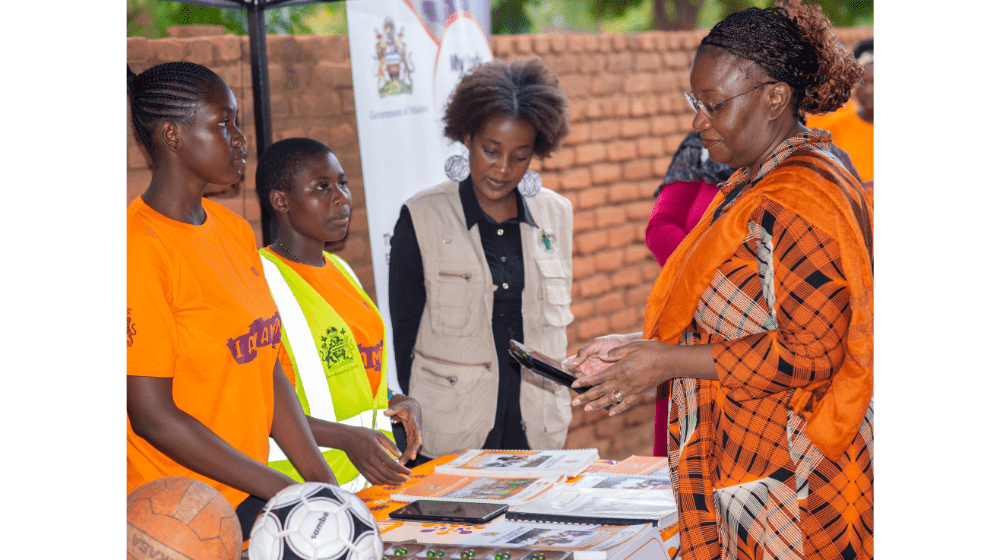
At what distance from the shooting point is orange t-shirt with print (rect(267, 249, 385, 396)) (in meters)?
2.76

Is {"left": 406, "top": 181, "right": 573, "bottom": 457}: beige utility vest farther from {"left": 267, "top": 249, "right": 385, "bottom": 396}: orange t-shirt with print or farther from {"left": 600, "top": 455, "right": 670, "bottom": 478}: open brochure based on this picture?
{"left": 600, "top": 455, "right": 670, "bottom": 478}: open brochure

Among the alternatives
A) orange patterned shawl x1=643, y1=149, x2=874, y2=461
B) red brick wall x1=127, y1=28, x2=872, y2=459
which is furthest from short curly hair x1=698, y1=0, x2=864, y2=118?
red brick wall x1=127, y1=28, x2=872, y2=459

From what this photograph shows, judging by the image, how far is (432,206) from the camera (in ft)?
10.9

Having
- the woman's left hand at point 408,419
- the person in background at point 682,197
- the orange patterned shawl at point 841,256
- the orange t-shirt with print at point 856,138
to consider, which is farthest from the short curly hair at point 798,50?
the orange t-shirt with print at point 856,138

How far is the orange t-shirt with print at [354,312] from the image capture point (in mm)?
2762

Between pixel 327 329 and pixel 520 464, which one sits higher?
pixel 327 329

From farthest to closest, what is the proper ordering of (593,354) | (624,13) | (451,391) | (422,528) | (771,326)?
(624,13) < (451,391) < (422,528) < (593,354) < (771,326)

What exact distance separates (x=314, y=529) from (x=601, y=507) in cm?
87

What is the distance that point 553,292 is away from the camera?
337 cm

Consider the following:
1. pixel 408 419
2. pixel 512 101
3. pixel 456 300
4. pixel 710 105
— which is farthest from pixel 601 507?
pixel 512 101

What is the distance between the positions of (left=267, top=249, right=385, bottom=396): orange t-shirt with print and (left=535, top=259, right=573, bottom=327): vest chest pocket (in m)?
0.73

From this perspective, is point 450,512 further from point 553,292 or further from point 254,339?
point 553,292

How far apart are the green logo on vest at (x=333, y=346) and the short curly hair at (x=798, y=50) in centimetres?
136

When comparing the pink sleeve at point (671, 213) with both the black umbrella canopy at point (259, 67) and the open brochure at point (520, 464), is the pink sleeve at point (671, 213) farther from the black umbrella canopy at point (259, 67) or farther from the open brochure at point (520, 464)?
the black umbrella canopy at point (259, 67)
